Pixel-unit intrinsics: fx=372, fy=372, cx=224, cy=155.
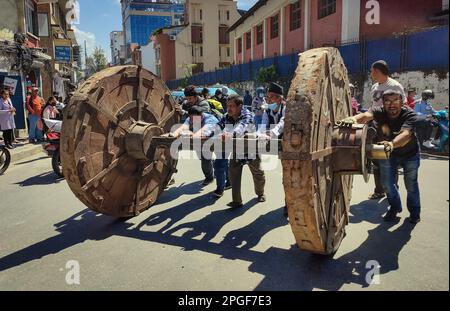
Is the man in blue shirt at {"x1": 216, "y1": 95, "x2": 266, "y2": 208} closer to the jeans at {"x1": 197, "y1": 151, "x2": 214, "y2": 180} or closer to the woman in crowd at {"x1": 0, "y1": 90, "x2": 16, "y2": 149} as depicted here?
the jeans at {"x1": 197, "y1": 151, "x2": 214, "y2": 180}

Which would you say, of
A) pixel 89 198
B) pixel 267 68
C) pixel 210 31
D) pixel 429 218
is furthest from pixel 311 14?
pixel 210 31

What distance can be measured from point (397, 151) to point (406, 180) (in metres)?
0.38

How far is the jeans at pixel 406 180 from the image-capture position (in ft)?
14.9

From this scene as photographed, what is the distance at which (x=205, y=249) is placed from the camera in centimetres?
400

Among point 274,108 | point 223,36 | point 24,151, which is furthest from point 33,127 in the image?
point 223,36

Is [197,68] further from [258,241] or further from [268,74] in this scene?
[258,241]

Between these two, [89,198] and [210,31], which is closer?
[89,198]

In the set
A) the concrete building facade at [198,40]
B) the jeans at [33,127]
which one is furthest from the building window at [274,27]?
the concrete building facade at [198,40]

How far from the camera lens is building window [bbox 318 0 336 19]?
58.3 feet

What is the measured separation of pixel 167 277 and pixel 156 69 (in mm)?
53539

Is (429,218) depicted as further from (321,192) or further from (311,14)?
(311,14)

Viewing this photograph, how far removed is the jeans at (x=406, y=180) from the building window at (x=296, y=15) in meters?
18.4

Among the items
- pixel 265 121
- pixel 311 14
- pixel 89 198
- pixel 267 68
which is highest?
pixel 311 14

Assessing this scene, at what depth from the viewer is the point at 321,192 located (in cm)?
295
